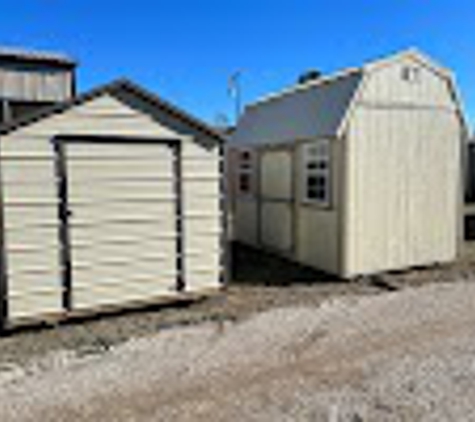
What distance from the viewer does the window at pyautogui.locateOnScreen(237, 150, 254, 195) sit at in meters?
12.5

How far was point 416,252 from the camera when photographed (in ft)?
32.9

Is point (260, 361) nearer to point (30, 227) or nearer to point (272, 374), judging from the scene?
point (272, 374)

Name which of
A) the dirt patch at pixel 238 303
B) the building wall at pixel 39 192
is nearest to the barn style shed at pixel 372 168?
the dirt patch at pixel 238 303

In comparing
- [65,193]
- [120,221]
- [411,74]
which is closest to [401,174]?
[411,74]

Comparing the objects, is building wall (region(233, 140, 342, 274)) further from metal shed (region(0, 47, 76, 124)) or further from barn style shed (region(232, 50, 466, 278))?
metal shed (region(0, 47, 76, 124))

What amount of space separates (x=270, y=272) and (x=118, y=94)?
4860mm

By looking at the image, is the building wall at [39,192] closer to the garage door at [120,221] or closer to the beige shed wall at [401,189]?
the garage door at [120,221]

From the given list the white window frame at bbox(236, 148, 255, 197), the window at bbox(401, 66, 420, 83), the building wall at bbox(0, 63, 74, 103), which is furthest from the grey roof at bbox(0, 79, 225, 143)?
the building wall at bbox(0, 63, 74, 103)

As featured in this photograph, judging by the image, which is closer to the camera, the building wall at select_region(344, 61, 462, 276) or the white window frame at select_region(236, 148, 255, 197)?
the building wall at select_region(344, 61, 462, 276)

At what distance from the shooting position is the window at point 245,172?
41.2ft

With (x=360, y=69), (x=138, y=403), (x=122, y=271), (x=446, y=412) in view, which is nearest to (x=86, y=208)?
(x=122, y=271)

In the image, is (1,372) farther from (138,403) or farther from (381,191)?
(381,191)

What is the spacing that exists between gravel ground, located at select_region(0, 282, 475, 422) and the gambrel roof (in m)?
4.04

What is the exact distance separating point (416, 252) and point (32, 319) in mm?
7364
